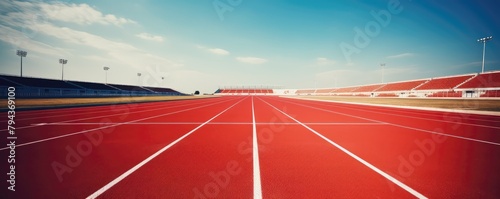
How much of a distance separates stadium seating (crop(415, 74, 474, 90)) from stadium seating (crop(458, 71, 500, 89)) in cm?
228

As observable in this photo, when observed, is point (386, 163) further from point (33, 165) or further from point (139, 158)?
point (33, 165)

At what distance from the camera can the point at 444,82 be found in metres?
50.4

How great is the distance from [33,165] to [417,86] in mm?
72802

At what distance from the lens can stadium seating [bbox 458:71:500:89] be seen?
37553 millimetres

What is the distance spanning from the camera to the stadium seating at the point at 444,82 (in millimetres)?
46466

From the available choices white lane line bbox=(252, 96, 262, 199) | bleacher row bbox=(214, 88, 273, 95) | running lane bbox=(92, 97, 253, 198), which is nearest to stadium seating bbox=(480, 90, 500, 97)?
white lane line bbox=(252, 96, 262, 199)

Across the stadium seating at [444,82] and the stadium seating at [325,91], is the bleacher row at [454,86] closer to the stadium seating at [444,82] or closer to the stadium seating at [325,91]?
the stadium seating at [444,82]

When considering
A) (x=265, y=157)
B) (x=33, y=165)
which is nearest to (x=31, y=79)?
(x=33, y=165)

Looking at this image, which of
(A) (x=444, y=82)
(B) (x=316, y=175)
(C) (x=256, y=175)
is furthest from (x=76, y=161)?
(A) (x=444, y=82)

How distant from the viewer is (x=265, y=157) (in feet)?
14.9

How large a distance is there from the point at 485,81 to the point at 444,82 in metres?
10.0

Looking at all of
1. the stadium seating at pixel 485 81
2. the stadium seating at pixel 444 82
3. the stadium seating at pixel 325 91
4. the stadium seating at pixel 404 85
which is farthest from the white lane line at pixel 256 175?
the stadium seating at pixel 325 91

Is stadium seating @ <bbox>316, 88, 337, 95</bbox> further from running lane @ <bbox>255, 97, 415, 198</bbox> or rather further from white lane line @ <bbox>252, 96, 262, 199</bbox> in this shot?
white lane line @ <bbox>252, 96, 262, 199</bbox>

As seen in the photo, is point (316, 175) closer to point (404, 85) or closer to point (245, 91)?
point (404, 85)
